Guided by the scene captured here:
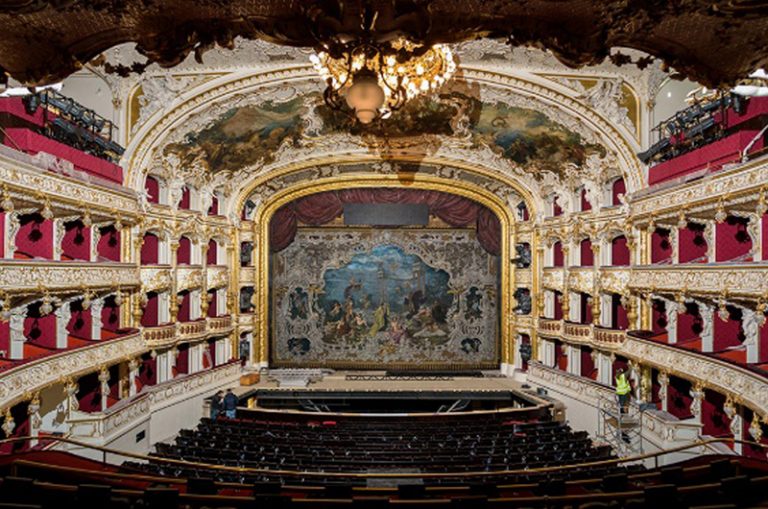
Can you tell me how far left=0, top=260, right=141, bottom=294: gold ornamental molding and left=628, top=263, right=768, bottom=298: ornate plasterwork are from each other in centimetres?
A: 1404

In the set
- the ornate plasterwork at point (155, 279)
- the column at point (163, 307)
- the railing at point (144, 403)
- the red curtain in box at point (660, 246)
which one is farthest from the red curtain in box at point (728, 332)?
the column at point (163, 307)

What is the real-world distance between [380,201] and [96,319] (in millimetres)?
12738

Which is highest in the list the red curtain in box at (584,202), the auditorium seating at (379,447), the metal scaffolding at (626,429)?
the red curtain in box at (584,202)

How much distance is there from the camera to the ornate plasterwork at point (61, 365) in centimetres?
991

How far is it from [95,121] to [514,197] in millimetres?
16171

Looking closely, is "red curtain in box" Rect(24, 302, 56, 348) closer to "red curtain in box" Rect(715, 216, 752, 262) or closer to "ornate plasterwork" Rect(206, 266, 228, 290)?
"ornate plasterwork" Rect(206, 266, 228, 290)

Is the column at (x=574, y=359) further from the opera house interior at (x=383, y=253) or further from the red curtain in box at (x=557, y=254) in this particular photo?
the red curtain in box at (x=557, y=254)

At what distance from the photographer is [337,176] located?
2288cm

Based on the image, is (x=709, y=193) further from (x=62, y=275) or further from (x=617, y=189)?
(x=62, y=275)

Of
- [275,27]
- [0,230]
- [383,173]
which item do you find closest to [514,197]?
[383,173]

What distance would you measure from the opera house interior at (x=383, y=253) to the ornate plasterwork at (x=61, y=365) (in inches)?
2.5

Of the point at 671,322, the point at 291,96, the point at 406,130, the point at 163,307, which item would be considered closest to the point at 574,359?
the point at 671,322

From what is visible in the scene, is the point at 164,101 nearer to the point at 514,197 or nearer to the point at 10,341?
the point at 10,341

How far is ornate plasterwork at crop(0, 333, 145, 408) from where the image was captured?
9.91 meters
